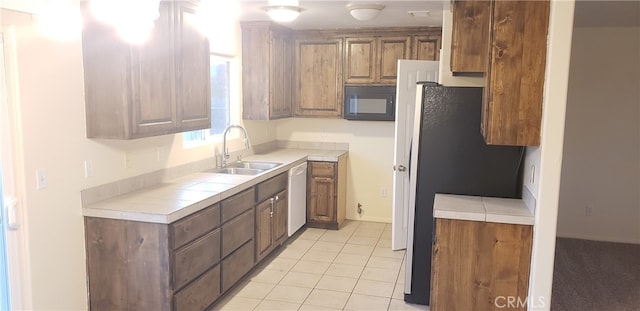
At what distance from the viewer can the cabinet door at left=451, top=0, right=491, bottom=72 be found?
A: 10.5 ft

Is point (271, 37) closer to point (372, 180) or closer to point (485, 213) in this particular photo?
point (372, 180)

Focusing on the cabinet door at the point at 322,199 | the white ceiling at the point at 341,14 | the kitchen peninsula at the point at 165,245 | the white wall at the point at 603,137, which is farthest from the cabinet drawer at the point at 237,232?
the white wall at the point at 603,137

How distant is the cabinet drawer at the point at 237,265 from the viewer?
3518 millimetres

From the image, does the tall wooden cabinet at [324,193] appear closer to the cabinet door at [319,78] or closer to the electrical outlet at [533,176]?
the cabinet door at [319,78]

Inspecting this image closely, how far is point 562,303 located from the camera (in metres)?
3.58

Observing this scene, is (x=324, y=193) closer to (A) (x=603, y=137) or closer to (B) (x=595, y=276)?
(B) (x=595, y=276)

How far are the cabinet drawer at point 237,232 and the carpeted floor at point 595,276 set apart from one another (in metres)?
2.34

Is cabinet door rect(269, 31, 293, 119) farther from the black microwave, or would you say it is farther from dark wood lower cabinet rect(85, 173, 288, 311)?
dark wood lower cabinet rect(85, 173, 288, 311)

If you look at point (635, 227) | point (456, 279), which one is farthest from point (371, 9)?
point (635, 227)

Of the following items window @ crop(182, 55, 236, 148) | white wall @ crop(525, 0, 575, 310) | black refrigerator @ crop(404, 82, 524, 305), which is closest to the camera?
white wall @ crop(525, 0, 575, 310)

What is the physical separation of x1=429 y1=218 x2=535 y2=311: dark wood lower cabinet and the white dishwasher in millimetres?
2226

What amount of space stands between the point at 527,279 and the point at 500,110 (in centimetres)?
95

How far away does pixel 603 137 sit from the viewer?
5.07 m

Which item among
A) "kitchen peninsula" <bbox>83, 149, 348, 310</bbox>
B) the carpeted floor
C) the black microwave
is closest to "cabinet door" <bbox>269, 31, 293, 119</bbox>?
the black microwave
